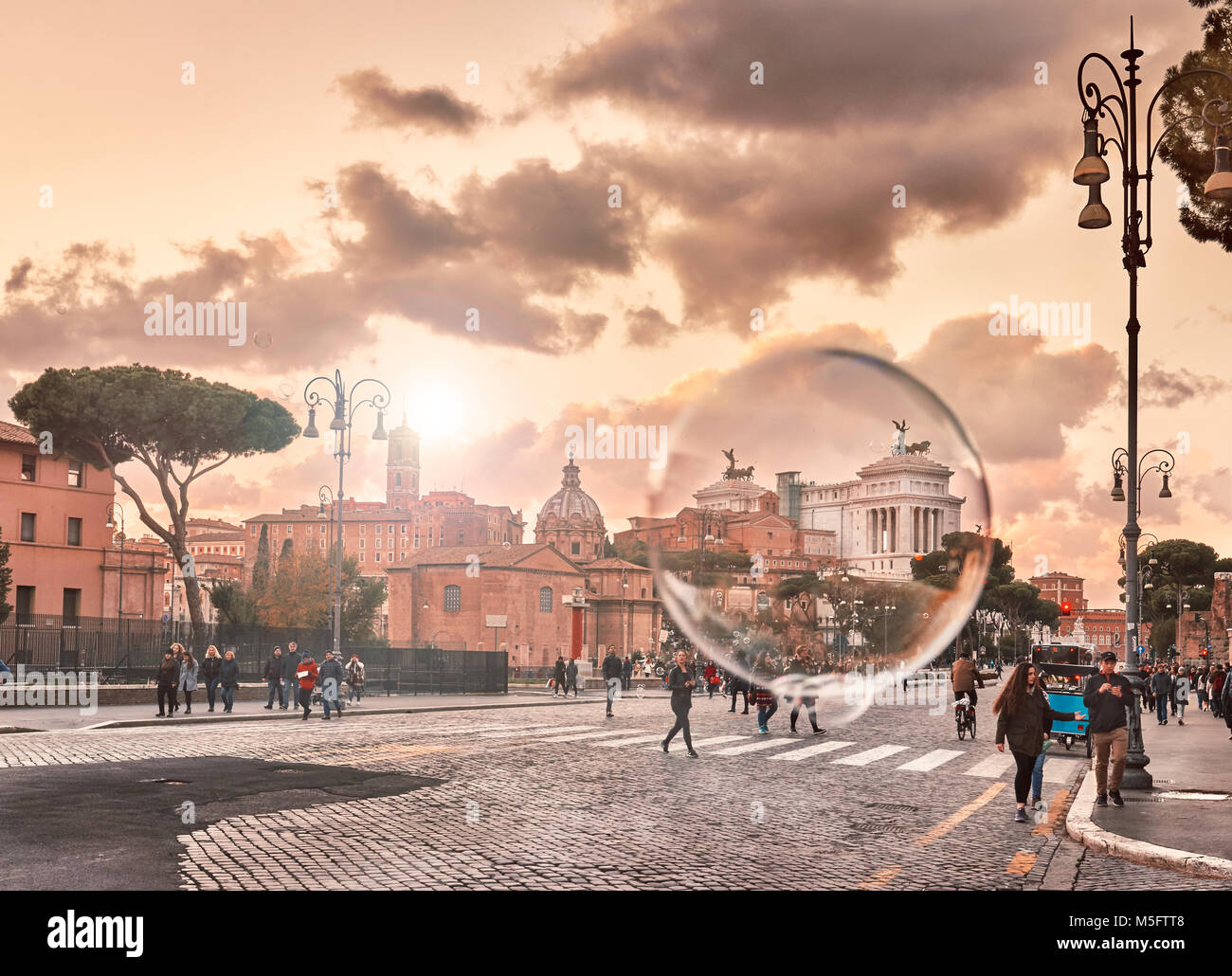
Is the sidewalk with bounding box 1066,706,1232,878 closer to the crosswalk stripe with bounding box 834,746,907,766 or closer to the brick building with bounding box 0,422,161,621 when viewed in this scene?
the crosswalk stripe with bounding box 834,746,907,766

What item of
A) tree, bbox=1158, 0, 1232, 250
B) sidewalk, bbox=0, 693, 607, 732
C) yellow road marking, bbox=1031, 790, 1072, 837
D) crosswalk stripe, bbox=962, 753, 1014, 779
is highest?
tree, bbox=1158, 0, 1232, 250

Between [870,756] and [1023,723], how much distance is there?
7302 mm

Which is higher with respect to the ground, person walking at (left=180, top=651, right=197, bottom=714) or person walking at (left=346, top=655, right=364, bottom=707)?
person walking at (left=180, top=651, right=197, bottom=714)

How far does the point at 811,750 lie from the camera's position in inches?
776

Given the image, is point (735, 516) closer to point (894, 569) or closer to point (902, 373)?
point (902, 373)

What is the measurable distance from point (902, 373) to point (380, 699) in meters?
23.4

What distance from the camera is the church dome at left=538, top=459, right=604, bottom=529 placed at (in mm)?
139000

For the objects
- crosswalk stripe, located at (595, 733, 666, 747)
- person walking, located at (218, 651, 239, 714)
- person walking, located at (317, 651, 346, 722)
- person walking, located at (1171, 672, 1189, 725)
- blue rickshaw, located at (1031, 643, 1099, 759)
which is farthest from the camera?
person walking, located at (1171, 672, 1189, 725)

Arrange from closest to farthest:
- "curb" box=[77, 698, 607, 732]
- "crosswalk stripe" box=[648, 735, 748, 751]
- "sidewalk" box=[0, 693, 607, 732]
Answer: "crosswalk stripe" box=[648, 735, 748, 751] < "curb" box=[77, 698, 607, 732] < "sidewalk" box=[0, 693, 607, 732]

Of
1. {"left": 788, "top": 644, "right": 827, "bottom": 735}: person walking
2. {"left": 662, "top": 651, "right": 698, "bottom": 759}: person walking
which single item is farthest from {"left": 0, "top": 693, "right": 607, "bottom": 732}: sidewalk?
{"left": 662, "top": 651, "right": 698, "bottom": 759}: person walking

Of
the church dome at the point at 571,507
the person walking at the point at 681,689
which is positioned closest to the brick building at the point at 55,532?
the person walking at the point at 681,689

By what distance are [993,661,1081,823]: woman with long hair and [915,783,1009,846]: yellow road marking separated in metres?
0.59

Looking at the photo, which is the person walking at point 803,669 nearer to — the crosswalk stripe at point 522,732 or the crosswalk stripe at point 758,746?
the crosswalk stripe at point 758,746
